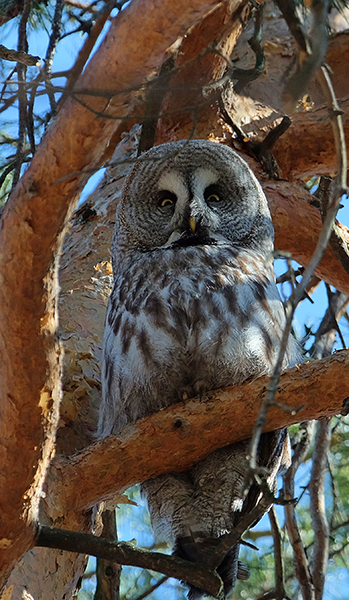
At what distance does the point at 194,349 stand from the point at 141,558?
2.71ft

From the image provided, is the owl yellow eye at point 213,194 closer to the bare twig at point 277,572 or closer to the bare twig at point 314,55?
the bare twig at point 277,572

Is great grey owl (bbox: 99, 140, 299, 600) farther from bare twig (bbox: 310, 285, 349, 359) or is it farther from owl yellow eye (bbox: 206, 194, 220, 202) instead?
bare twig (bbox: 310, 285, 349, 359)

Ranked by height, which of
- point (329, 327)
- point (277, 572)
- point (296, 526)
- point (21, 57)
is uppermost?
point (329, 327)

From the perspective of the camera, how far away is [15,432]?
1.60 meters

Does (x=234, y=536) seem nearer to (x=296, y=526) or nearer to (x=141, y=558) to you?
(x=141, y=558)

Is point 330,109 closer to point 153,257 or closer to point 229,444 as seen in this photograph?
point 229,444

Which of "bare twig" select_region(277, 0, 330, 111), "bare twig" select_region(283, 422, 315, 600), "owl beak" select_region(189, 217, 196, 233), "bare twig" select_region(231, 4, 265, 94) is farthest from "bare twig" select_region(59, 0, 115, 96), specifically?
"bare twig" select_region(283, 422, 315, 600)

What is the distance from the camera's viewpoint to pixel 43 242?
1460mm

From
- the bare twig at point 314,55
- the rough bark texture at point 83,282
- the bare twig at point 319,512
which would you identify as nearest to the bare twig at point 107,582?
the rough bark texture at point 83,282

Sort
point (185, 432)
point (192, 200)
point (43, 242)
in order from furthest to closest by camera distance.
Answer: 1. point (192, 200)
2. point (185, 432)
3. point (43, 242)

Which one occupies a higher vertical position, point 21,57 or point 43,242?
point 21,57

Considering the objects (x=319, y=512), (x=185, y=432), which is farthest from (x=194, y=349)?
(x=319, y=512)

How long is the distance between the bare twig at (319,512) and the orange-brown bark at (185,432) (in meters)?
1.00

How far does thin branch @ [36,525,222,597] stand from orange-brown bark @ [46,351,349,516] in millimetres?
376
